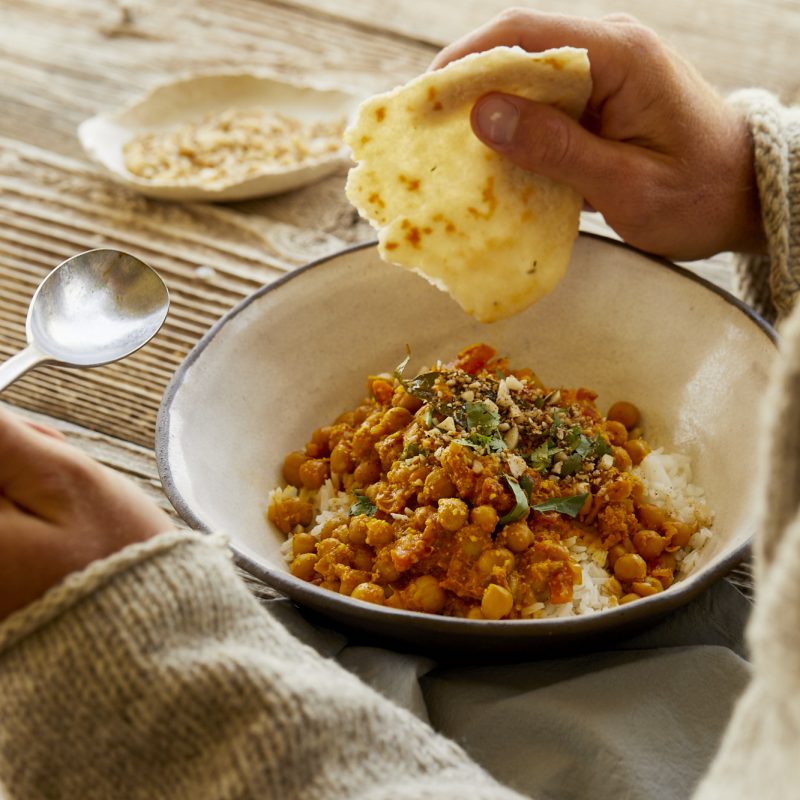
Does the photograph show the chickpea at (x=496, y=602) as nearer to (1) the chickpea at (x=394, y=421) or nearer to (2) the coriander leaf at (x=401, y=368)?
(1) the chickpea at (x=394, y=421)

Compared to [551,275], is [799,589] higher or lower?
higher

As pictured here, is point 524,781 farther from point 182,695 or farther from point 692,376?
point 692,376

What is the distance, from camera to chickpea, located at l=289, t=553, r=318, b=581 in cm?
139

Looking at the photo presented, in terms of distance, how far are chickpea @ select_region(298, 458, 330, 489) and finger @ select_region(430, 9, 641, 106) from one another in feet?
2.37

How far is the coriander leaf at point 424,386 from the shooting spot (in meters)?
1.52

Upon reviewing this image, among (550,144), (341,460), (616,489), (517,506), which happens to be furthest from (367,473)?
(550,144)

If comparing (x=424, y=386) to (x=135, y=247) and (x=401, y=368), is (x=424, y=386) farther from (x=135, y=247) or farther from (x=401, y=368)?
(x=135, y=247)

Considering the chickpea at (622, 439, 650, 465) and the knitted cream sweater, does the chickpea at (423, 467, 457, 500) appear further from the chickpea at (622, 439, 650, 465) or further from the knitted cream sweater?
the knitted cream sweater

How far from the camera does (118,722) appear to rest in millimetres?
842

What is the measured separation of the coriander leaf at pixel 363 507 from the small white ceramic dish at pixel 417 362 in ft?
0.41

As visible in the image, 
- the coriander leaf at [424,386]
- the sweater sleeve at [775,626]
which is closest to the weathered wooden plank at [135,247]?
the coriander leaf at [424,386]

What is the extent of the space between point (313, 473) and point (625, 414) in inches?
20.5

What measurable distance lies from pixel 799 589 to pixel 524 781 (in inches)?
27.3

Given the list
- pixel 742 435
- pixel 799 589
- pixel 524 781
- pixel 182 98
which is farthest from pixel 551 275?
pixel 182 98
